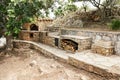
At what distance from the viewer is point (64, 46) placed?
10062mm

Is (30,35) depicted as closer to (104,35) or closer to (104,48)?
(104,35)

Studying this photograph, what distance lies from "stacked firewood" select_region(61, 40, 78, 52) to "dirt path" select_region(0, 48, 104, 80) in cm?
138

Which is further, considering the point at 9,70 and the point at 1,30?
the point at 1,30

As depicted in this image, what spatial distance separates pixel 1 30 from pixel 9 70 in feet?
11.2

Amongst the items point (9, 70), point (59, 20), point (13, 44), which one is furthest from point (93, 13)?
point (9, 70)

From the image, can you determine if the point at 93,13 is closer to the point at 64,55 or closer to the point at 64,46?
the point at 64,46

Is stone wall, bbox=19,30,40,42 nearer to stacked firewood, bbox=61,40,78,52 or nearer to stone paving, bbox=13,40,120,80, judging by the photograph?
stacked firewood, bbox=61,40,78,52

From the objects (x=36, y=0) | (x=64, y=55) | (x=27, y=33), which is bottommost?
(x=64, y=55)

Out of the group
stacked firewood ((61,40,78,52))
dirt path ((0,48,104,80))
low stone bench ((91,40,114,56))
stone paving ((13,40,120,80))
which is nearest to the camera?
stone paving ((13,40,120,80))

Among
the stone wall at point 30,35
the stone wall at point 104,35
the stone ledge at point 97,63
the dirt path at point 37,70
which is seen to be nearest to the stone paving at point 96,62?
the stone ledge at point 97,63

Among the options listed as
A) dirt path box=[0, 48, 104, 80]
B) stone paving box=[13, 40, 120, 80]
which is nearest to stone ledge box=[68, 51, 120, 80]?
stone paving box=[13, 40, 120, 80]

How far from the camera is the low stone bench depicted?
304 inches

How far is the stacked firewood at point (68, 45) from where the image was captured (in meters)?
9.58

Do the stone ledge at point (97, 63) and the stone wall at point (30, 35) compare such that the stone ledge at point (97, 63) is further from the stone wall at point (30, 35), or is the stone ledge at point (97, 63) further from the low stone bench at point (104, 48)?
the stone wall at point (30, 35)
